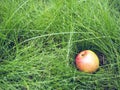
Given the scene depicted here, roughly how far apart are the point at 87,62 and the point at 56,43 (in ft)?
0.95

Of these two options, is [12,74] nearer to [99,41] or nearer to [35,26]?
[35,26]

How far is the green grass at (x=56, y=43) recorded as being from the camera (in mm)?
2045

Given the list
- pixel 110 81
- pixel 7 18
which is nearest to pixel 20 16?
pixel 7 18

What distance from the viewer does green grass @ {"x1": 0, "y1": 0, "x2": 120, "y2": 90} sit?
204 centimetres

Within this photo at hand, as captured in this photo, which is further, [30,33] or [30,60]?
[30,33]

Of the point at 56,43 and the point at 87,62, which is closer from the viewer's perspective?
the point at 87,62

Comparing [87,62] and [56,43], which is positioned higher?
[56,43]

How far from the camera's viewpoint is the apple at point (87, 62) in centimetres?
207

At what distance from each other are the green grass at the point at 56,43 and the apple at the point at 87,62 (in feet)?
0.12

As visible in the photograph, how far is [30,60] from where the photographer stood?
6.91 ft

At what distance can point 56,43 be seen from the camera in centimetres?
222

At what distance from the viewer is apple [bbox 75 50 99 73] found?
2.07 m

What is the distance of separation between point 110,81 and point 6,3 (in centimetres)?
96

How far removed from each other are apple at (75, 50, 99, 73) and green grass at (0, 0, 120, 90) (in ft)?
0.12
